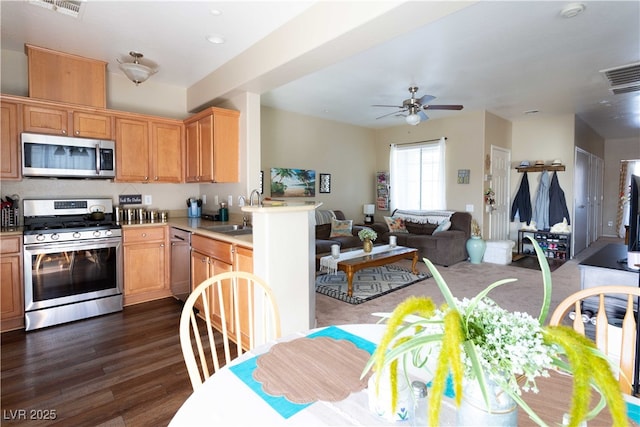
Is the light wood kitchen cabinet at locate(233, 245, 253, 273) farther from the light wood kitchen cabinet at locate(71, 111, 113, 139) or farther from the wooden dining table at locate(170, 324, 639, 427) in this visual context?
the light wood kitchen cabinet at locate(71, 111, 113, 139)

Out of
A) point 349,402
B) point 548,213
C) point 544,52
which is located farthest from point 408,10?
point 548,213

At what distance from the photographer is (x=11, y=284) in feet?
9.43

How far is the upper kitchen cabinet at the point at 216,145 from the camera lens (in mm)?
3645

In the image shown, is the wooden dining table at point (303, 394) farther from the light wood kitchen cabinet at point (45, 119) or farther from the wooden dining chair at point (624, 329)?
the light wood kitchen cabinet at point (45, 119)

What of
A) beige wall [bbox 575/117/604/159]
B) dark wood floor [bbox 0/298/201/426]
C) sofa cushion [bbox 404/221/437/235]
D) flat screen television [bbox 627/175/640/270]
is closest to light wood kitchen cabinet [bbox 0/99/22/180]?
dark wood floor [bbox 0/298/201/426]

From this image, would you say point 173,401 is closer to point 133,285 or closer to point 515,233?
point 133,285

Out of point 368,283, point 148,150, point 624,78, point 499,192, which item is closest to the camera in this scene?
point 148,150

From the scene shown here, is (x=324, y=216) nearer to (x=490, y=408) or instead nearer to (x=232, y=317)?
(x=232, y=317)

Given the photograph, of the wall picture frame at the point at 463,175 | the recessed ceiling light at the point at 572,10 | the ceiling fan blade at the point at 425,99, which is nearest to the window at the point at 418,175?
the wall picture frame at the point at 463,175

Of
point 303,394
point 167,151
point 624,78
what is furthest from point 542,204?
point 303,394

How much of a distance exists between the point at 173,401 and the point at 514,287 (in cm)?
420

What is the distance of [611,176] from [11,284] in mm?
12595

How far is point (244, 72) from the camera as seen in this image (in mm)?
3264

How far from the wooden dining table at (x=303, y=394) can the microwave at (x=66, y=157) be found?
133 inches
